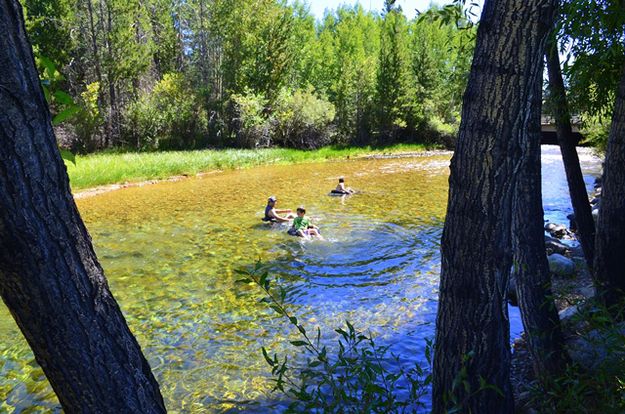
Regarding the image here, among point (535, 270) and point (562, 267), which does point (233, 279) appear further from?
point (535, 270)

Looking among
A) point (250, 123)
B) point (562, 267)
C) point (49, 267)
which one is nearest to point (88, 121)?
point (250, 123)

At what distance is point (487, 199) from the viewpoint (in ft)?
8.75

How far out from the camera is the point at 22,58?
5.10ft

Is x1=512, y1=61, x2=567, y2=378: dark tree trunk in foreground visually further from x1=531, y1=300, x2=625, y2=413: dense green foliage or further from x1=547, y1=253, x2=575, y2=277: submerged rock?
x1=547, y1=253, x2=575, y2=277: submerged rock

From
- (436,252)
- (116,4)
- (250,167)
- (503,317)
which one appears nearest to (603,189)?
(503,317)

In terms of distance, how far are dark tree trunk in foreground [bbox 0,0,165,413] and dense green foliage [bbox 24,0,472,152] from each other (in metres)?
31.5

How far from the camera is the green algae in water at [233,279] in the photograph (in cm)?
608

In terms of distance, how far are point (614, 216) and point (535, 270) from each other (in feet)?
5.32

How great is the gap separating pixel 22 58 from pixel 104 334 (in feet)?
3.24

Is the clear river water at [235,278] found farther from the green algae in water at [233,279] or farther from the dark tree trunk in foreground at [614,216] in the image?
the dark tree trunk in foreground at [614,216]

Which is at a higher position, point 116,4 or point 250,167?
point 116,4

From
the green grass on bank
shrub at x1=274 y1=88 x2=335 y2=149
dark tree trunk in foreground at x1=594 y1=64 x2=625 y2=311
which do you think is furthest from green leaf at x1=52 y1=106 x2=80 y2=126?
shrub at x1=274 y1=88 x2=335 y2=149

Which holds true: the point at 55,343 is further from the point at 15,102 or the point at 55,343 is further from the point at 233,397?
the point at 233,397

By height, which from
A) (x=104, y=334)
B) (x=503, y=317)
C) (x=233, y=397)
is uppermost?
(x=104, y=334)
